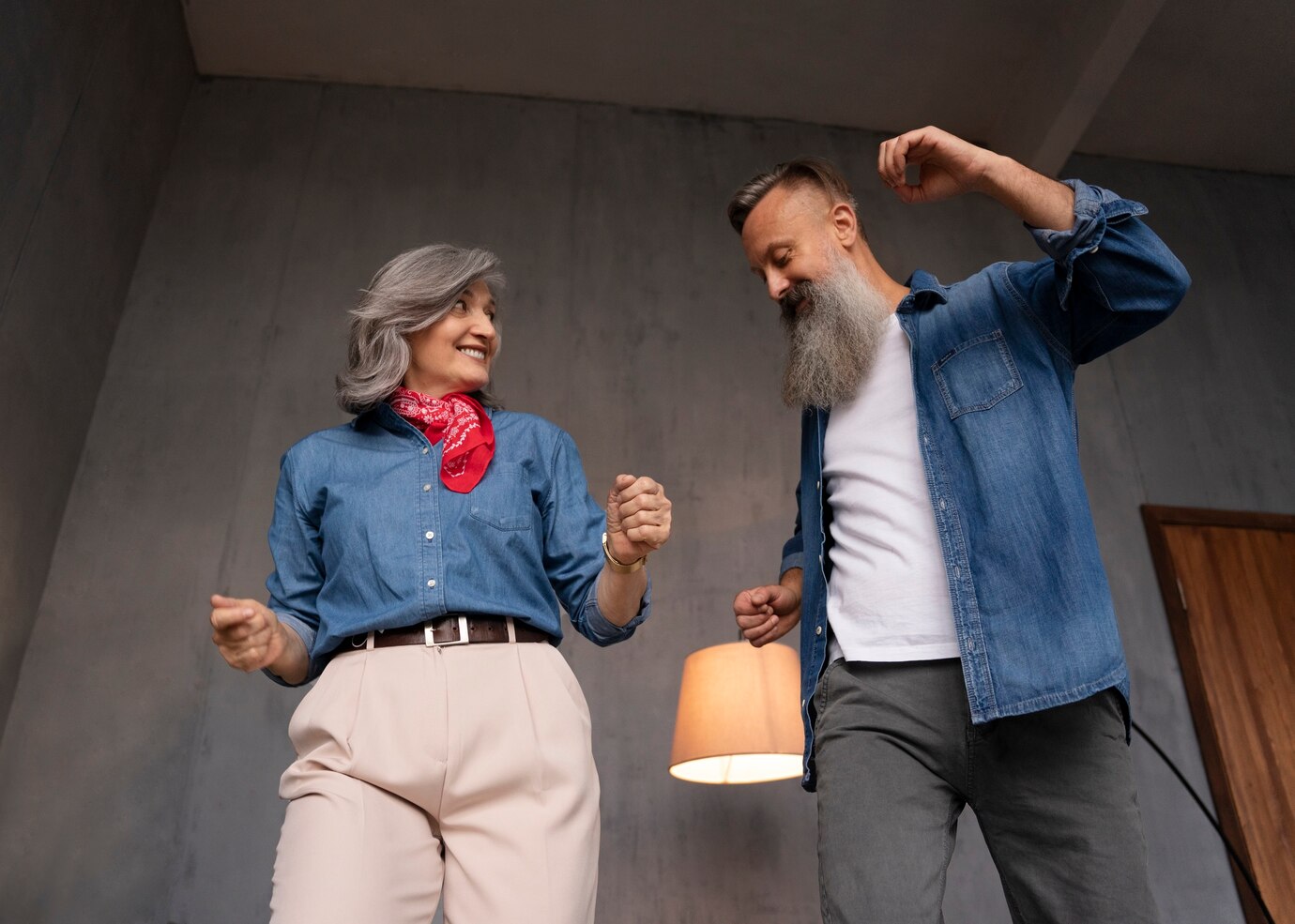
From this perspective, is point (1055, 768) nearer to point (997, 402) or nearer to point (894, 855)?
point (894, 855)

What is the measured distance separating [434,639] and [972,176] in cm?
101

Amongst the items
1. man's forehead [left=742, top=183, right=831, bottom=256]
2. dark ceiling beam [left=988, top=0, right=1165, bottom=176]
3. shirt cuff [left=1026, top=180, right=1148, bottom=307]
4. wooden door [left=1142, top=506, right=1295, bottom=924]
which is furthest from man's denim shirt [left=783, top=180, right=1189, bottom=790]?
dark ceiling beam [left=988, top=0, right=1165, bottom=176]

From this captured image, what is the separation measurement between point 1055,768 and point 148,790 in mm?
2685

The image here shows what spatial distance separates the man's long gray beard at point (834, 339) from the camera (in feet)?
5.83

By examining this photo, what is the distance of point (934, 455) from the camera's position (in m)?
1.55

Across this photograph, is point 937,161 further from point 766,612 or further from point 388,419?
point 388,419

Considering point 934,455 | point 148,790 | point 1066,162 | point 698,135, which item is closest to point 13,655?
point 148,790

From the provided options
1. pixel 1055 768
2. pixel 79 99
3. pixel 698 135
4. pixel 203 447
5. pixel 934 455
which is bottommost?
pixel 1055 768

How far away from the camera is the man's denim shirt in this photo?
1.38 meters

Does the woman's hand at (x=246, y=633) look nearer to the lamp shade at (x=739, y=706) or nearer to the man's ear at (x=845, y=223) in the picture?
the man's ear at (x=845, y=223)

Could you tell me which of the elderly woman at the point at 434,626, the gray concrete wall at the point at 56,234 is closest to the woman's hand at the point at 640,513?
the elderly woman at the point at 434,626

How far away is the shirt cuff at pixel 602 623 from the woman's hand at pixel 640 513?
5.5 inches

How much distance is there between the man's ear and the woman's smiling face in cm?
67

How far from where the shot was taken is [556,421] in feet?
12.6
